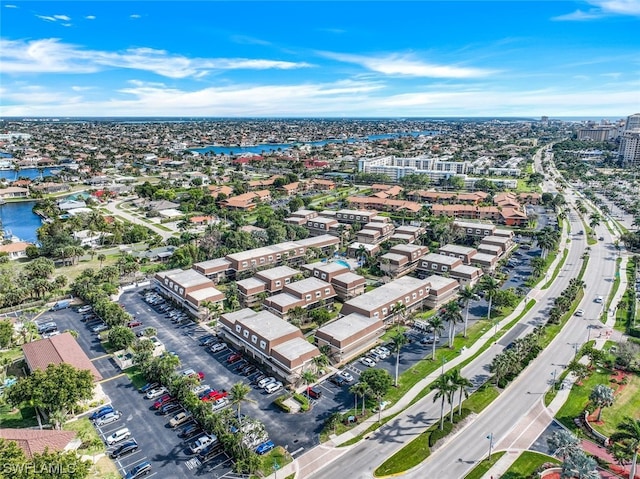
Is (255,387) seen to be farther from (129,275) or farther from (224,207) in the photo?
(224,207)

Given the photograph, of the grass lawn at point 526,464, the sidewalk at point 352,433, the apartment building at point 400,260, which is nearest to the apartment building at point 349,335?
the sidewalk at point 352,433

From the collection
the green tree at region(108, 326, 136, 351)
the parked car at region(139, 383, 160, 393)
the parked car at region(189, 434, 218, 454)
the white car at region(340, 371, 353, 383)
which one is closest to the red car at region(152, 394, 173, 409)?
the parked car at region(139, 383, 160, 393)

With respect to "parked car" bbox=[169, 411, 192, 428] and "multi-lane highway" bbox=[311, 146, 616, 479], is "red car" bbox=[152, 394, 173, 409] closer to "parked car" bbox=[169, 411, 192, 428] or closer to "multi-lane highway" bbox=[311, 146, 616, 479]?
"parked car" bbox=[169, 411, 192, 428]

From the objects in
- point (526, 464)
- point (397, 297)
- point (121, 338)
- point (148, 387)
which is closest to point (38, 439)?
point (148, 387)

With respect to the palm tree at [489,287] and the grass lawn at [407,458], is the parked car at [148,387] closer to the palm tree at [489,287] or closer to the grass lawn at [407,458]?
the grass lawn at [407,458]

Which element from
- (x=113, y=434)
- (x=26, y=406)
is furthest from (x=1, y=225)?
(x=113, y=434)

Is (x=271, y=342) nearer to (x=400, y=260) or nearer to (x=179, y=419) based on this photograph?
(x=179, y=419)
